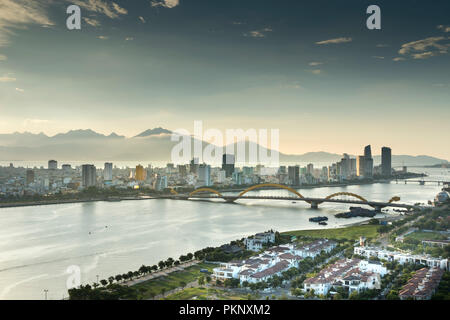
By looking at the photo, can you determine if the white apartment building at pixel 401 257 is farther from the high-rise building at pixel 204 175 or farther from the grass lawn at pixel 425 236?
the high-rise building at pixel 204 175

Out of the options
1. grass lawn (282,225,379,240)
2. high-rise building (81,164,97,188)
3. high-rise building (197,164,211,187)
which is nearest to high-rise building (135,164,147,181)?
high-rise building (197,164,211,187)

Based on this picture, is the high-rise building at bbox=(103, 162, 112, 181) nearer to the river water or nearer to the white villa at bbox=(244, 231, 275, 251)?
the river water

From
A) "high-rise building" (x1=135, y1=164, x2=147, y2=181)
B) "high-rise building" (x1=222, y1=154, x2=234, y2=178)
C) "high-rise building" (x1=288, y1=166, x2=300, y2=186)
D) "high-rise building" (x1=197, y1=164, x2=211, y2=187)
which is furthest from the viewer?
"high-rise building" (x1=222, y1=154, x2=234, y2=178)

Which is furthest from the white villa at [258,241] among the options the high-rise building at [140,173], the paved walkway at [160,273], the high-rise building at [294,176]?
the high-rise building at [140,173]

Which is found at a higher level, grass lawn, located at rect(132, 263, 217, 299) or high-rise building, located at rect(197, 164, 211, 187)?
high-rise building, located at rect(197, 164, 211, 187)
